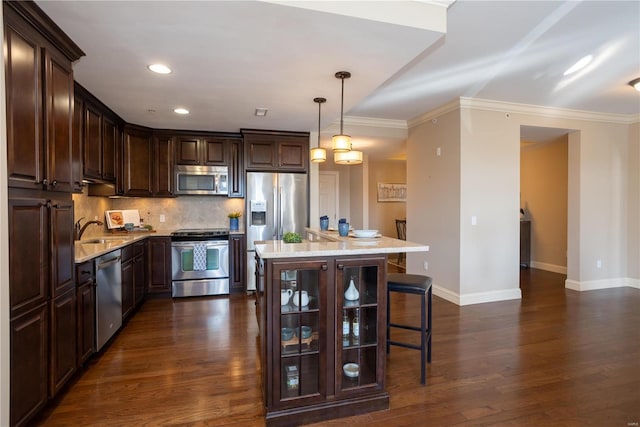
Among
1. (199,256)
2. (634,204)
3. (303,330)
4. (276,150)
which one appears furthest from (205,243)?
(634,204)

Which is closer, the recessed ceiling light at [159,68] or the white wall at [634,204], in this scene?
the recessed ceiling light at [159,68]

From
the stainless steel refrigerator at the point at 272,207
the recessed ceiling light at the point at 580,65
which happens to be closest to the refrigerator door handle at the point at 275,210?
the stainless steel refrigerator at the point at 272,207

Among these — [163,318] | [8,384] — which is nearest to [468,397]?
[8,384]

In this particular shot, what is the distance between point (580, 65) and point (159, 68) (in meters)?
3.86

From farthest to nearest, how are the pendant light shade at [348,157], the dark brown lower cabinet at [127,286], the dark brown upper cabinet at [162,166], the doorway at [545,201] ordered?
the doorway at [545,201] → the dark brown upper cabinet at [162,166] → the dark brown lower cabinet at [127,286] → the pendant light shade at [348,157]

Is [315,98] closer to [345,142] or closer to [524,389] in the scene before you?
[345,142]

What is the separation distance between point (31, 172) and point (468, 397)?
297 centimetres

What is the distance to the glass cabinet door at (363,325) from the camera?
2.10m

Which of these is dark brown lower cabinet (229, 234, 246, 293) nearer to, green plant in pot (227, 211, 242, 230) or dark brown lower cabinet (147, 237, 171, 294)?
green plant in pot (227, 211, 242, 230)

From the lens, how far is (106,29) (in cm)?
201

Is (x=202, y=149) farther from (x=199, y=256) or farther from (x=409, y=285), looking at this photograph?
(x=409, y=285)

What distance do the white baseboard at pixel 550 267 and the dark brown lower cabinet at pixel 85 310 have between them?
22.8ft

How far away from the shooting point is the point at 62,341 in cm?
216

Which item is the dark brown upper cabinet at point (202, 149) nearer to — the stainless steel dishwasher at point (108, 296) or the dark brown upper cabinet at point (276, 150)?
the dark brown upper cabinet at point (276, 150)
